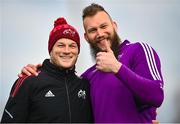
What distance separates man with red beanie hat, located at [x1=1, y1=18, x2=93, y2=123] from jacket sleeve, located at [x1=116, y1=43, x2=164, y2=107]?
1.09ft

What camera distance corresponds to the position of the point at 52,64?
1.77 m

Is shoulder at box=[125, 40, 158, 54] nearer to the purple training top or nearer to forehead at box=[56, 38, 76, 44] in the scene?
the purple training top

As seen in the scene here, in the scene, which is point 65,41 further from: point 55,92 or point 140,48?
point 140,48

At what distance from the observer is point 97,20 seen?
6.00ft

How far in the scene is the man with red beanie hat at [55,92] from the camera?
1647 millimetres

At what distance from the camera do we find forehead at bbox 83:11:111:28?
71.8 inches

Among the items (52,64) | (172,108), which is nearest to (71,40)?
(52,64)

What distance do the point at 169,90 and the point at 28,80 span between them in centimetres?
184

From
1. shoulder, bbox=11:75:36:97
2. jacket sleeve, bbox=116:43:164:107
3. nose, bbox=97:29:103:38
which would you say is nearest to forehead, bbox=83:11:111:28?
nose, bbox=97:29:103:38

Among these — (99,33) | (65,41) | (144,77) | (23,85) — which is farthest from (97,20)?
(23,85)

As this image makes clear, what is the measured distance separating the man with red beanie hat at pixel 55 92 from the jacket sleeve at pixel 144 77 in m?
0.33

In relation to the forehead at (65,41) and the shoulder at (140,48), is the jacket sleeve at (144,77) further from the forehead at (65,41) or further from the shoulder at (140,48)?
the forehead at (65,41)

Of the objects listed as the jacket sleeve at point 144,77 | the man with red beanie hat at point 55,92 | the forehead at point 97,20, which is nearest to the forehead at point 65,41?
the man with red beanie hat at point 55,92

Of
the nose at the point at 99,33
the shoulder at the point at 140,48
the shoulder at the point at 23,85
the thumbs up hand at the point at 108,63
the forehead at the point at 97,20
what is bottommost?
the shoulder at the point at 23,85
